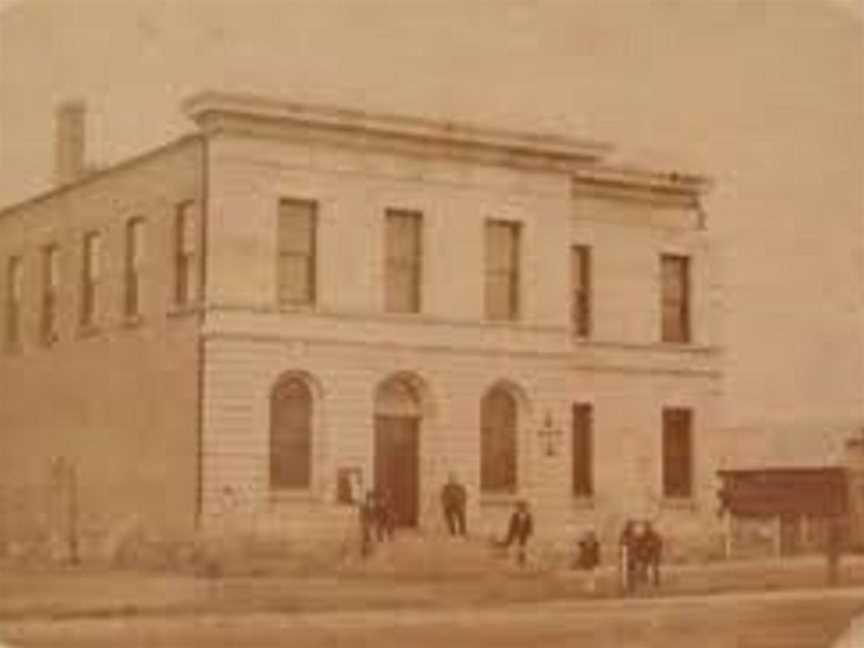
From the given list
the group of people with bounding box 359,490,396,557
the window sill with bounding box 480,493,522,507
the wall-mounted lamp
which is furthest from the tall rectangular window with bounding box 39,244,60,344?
the wall-mounted lamp

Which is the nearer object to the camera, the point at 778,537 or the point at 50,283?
the point at 50,283

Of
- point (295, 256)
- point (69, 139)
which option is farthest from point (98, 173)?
point (295, 256)

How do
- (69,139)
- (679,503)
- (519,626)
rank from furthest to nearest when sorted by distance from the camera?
(679,503) → (519,626) → (69,139)

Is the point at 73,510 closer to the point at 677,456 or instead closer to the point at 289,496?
the point at 289,496

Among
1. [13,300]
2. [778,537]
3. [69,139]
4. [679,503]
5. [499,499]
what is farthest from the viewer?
[778,537]

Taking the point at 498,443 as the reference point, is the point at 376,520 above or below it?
below

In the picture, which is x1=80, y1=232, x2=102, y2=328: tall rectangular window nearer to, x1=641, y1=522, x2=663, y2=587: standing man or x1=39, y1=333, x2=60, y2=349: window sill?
x1=39, y1=333, x2=60, y2=349: window sill

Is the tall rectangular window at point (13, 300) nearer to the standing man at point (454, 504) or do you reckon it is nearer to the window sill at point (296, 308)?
the window sill at point (296, 308)
